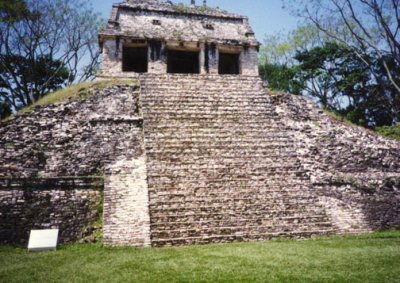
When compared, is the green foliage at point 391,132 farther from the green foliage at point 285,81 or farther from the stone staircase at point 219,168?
the green foliage at point 285,81

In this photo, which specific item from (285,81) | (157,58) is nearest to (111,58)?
(157,58)

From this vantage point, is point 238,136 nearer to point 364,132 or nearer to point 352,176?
point 352,176

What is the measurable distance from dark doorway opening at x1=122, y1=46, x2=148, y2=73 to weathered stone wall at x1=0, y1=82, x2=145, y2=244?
5.87 meters

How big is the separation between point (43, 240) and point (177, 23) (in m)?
12.7

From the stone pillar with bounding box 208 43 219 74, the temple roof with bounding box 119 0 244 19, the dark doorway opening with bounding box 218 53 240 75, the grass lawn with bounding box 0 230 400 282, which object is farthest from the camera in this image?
the dark doorway opening with bounding box 218 53 240 75

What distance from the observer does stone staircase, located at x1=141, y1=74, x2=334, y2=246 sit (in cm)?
720

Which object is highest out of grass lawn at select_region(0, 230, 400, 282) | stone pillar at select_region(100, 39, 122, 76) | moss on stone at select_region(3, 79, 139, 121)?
stone pillar at select_region(100, 39, 122, 76)

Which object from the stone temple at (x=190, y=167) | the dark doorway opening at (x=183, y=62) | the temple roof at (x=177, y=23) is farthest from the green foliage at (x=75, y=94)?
the dark doorway opening at (x=183, y=62)

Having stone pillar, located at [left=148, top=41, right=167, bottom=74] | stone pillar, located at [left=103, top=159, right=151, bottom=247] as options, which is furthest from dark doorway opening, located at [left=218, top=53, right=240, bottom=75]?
stone pillar, located at [left=103, top=159, right=151, bottom=247]

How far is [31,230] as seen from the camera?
6879 mm

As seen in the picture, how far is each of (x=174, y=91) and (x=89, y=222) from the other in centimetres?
510

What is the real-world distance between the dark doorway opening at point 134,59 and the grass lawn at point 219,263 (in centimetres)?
1135

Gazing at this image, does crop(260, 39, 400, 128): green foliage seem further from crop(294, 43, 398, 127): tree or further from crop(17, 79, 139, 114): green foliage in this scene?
crop(17, 79, 139, 114): green foliage

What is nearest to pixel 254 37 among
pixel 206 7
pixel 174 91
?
pixel 206 7
